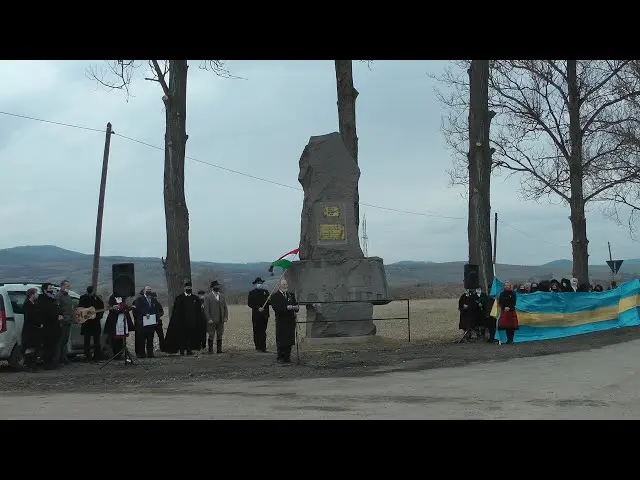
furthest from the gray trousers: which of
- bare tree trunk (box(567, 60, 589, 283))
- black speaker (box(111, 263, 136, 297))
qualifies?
bare tree trunk (box(567, 60, 589, 283))

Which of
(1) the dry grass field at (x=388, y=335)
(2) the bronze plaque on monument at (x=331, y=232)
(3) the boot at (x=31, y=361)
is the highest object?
(2) the bronze plaque on monument at (x=331, y=232)

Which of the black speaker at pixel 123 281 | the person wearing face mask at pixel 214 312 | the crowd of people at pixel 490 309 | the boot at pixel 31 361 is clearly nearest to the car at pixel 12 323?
the boot at pixel 31 361

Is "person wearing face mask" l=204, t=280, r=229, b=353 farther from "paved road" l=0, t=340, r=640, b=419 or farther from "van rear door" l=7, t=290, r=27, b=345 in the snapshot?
"paved road" l=0, t=340, r=640, b=419

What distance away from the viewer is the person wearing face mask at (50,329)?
58.1 feet

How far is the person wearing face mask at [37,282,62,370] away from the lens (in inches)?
697

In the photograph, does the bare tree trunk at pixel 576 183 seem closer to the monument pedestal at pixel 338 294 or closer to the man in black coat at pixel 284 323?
the monument pedestal at pixel 338 294

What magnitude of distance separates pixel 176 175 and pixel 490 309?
9.01 m

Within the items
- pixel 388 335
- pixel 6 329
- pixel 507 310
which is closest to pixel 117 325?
pixel 6 329

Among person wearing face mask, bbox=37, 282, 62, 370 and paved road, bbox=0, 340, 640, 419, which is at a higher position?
person wearing face mask, bbox=37, 282, 62, 370

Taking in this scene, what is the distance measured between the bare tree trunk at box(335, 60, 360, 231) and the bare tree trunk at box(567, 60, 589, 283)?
9201 millimetres

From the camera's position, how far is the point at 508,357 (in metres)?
18.9

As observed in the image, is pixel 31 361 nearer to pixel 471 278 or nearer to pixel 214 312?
pixel 214 312

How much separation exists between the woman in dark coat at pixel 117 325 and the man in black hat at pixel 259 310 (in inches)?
114
